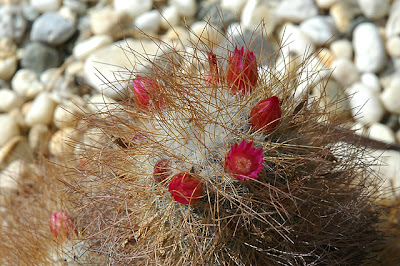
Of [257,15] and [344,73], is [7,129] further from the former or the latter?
[344,73]

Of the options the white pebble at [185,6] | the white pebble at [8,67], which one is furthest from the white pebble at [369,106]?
the white pebble at [8,67]

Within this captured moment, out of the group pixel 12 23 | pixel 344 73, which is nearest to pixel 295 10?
pixel 344 73

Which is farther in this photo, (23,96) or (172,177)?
(23,96)

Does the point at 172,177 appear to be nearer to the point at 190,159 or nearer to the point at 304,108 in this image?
the point at 190,159

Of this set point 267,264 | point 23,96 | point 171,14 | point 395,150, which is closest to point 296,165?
point 267,264

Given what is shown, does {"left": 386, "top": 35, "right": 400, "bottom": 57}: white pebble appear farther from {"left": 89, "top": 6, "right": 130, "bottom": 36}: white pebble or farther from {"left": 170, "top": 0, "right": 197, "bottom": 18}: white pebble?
{"left": 89, "top": 6, "right": 130, "bottom": 36}: white pebble

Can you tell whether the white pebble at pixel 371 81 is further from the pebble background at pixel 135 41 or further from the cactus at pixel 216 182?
the cactus at pixel 216 182
